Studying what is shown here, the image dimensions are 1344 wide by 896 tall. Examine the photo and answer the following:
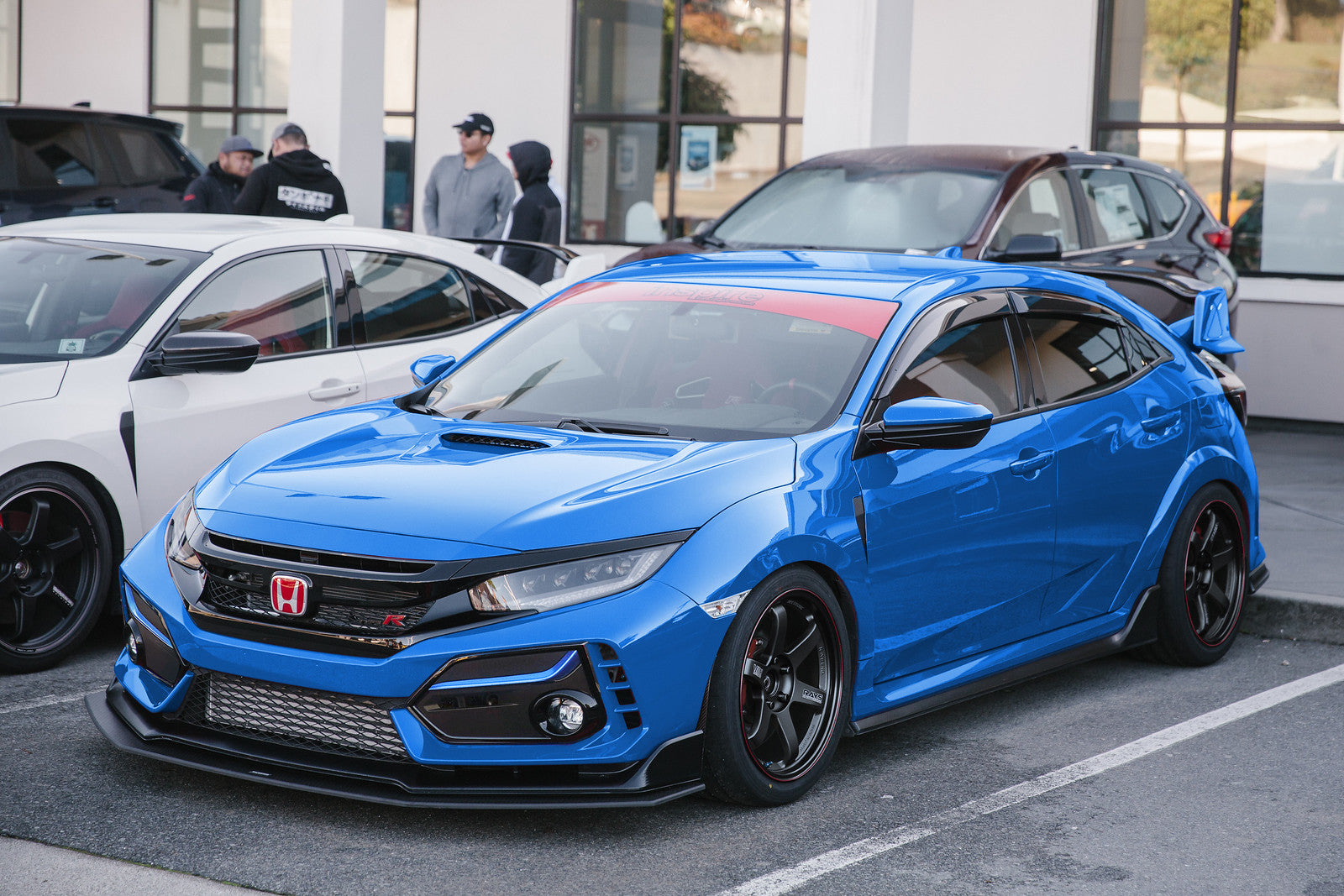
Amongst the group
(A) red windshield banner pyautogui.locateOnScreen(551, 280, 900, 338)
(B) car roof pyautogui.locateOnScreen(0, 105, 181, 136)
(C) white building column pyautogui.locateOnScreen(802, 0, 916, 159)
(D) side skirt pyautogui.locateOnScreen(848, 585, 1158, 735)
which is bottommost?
(D) side skirt pyautogui.locateOnScreen(848, 585, 1158, 735)

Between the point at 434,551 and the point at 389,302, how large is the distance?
316 centimetres

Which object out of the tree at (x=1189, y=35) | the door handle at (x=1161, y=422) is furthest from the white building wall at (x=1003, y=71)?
the door handle at (x=1161, y=422)

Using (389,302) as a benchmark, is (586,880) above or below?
below

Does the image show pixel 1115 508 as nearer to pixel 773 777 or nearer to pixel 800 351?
pixel 800 351

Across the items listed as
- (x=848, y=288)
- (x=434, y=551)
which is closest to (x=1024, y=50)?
(x=848, y=288)

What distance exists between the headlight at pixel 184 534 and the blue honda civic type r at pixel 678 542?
13 millimetres

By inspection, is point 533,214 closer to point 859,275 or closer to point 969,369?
point 859,275

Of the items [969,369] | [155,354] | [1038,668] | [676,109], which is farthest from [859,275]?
[676,109]

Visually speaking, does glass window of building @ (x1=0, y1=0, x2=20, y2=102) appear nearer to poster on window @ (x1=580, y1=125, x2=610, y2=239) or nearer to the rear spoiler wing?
poster on window @ (x1=580, y1=125, x2=610, y2=239)

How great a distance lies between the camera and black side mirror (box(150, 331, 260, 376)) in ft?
18.8

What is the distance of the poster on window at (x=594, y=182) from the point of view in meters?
14.9

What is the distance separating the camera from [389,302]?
6840 millimetres

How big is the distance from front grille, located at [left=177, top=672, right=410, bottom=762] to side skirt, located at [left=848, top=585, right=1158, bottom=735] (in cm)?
137

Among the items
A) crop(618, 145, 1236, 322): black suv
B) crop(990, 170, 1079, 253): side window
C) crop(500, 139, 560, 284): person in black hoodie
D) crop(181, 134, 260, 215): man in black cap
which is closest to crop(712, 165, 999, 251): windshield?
crop(618, 145, 1236, 322): black suv
